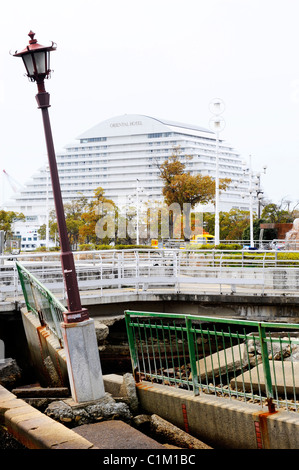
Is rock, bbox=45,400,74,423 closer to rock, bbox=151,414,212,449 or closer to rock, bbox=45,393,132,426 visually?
rock, bbox=45,393,132,426

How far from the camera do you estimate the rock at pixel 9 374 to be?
11.5 m

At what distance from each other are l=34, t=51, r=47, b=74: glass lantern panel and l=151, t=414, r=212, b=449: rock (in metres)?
5.08

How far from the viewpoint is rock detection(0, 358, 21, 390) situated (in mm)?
11530

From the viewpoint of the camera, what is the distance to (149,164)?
170m

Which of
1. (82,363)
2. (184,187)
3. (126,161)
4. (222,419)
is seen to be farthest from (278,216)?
(126,161)

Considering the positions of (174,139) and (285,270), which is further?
(174,139)

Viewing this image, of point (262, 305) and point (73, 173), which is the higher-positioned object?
point (73, 173)

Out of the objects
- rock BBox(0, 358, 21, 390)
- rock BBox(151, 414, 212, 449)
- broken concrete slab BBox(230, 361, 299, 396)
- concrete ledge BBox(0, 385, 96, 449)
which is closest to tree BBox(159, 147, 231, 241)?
rock BBox(0, 358, 21, 390)

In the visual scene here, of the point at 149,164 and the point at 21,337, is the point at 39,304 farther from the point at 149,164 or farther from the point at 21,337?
the point at 149,164

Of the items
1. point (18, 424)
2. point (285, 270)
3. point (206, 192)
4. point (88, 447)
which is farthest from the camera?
point (206, 192)

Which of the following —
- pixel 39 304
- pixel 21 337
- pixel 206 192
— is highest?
pixel 206 192

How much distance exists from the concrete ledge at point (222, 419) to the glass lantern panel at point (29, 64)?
4808 mm
